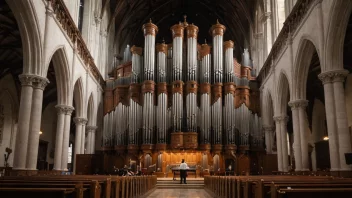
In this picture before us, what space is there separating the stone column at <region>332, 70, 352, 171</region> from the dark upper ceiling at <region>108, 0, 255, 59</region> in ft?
57.0

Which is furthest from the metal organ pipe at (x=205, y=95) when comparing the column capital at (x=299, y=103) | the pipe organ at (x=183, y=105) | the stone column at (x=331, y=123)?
the stone column at (x=331, y=123)

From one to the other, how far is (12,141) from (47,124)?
4.82 m

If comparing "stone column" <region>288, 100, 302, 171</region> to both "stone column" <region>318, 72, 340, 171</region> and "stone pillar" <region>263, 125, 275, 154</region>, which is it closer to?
"stone column" <region>318, 72, 340, 171</region>

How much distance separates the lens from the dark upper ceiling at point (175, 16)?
107 feet

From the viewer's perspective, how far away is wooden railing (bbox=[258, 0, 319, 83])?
16458mm

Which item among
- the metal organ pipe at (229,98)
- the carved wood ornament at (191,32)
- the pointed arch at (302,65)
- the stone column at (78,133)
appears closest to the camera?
the pointed arch at (302,65)

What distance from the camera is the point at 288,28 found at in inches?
740

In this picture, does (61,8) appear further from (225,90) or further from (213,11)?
(213,11)

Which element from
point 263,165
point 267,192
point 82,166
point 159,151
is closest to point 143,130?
point 159,151

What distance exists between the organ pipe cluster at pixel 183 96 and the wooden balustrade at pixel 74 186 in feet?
43.6

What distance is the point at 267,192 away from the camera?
5.97 metres

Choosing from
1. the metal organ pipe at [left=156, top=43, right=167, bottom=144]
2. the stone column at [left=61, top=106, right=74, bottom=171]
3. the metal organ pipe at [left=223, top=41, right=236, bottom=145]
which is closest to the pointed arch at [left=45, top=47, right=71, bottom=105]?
the stone column at [left=61, top=106, right=74, bottom=171]

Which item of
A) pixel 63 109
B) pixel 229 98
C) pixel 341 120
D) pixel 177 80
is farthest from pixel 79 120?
pixel 341 120

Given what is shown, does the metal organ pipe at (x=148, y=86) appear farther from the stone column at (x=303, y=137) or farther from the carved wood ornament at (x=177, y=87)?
the stone column at (x=303, y=137)
